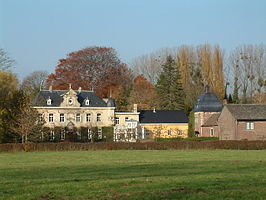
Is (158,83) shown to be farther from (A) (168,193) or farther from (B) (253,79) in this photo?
(A) (168,193)

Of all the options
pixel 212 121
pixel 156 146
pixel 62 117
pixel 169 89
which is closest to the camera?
pixel 156 146

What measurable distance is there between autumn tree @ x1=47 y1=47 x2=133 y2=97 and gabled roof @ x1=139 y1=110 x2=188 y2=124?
15926 mm

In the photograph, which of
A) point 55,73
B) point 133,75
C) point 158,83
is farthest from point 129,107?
point 55,73

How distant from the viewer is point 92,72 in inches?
3984

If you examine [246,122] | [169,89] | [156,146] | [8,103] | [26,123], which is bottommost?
[156,146]

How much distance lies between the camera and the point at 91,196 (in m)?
12.9

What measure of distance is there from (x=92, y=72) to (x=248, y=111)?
39816 millimetres

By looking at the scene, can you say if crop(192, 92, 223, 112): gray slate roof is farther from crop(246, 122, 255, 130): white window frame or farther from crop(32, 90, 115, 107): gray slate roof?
crop(32, 90, 115, 107): gray slate roof

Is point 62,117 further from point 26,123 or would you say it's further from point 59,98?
point 26,123

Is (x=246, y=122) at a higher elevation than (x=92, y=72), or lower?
lower

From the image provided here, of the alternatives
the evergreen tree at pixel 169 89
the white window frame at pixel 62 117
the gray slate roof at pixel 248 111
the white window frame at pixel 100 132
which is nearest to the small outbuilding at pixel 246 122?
the gray slate roof at pixel 248 111

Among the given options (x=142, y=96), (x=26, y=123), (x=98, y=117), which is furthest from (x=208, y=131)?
(x=26, y=123)

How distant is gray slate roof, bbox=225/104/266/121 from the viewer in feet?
225

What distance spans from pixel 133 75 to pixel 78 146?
2072 inches
